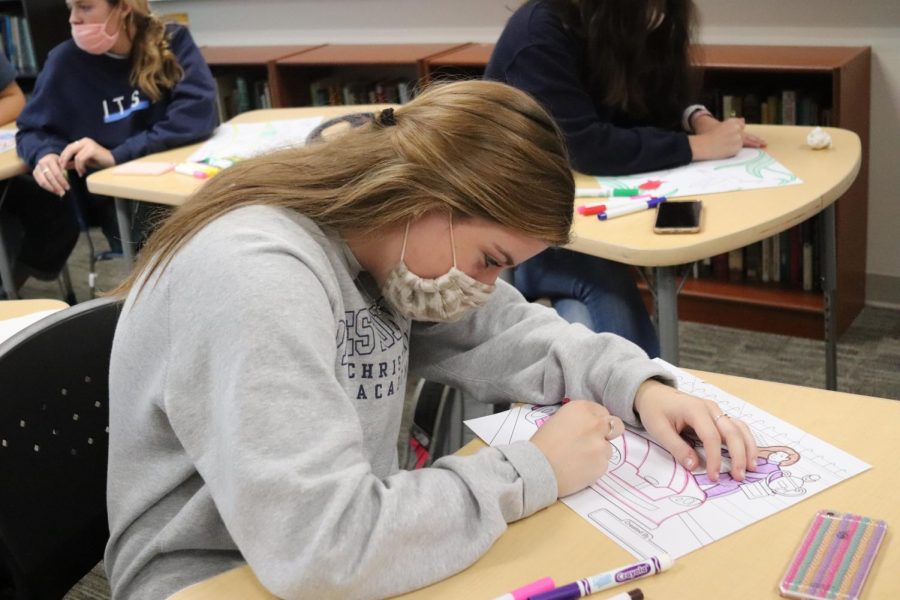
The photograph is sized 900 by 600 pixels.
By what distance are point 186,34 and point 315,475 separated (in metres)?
2.35

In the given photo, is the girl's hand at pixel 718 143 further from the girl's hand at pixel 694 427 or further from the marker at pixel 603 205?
the girl's hand at pixel 694 427

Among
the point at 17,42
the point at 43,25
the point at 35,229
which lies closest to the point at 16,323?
the point at 35,229

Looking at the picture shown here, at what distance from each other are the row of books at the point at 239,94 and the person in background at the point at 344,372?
117 inches

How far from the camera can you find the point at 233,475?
2.65 feet

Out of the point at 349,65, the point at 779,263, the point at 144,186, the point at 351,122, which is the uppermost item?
the point at 351,122

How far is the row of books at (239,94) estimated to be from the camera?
3.95m

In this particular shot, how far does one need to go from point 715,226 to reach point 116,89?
1875 mm

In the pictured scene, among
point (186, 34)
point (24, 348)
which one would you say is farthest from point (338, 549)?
point (186, 34)

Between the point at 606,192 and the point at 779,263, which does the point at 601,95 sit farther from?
the point at 779,263

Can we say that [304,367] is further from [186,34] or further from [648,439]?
[186,34]

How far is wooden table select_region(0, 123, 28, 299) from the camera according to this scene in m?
2.73

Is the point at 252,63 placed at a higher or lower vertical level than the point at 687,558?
higher

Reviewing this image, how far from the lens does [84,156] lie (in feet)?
8.52

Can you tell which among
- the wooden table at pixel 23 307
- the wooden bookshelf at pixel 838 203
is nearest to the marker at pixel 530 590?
the wooden table at pixel 23 307
